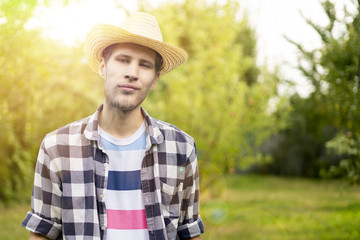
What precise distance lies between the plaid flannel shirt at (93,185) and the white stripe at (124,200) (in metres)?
0.04

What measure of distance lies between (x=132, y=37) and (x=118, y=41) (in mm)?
100

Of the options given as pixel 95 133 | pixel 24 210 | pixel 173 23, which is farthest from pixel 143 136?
pixel 24 210

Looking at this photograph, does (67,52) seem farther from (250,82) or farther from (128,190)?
(250,82)

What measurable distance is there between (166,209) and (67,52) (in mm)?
4445

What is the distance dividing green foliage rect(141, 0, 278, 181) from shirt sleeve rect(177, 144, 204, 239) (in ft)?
15.8

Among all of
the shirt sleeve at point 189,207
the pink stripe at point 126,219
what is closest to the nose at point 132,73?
the shirt sleeve at point 189,207

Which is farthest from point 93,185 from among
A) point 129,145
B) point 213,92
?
point 213,92

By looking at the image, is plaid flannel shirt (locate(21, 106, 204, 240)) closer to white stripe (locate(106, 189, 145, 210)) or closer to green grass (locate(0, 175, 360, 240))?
white stripe (locate(106, 189, 145, 210))

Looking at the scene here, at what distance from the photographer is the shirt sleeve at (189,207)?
230cm

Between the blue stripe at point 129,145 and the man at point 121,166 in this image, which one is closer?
the man at point 121,166

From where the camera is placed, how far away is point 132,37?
216cm

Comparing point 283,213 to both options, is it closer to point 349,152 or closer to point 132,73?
point 349,152

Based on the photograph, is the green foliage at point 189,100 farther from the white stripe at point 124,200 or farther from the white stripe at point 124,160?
the white stripe at point 124,200

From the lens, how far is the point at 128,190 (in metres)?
2.15
